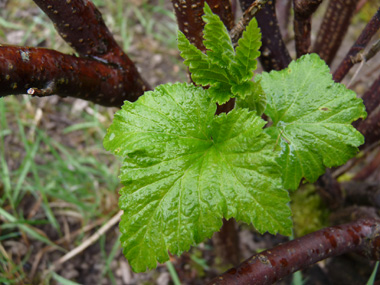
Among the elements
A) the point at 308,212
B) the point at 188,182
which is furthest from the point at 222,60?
the point at 308,212

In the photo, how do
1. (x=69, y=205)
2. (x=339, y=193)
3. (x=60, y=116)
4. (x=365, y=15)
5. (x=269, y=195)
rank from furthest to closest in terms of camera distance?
(x=365, y=15) < (x=60, y=116) < (x=69, y=205) < (x=339, y=193) < (x=269, y=195)

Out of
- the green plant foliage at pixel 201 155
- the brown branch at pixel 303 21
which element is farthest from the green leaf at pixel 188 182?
the brown branch at pixel 303 21

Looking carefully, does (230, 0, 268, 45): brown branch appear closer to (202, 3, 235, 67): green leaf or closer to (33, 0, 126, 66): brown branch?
(202, 3, 235, 67): green leaf

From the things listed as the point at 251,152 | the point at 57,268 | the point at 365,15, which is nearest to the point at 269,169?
the point at 251,152

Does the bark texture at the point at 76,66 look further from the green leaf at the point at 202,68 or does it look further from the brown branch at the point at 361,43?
the brown branch at the point at 361,43

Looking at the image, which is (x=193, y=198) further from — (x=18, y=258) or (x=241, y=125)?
(x=18, y=258)

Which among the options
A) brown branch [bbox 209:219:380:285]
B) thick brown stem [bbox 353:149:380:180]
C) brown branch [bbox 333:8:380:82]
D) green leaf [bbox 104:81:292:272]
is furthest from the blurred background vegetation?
green leaf [bbox 104:81:292:272]

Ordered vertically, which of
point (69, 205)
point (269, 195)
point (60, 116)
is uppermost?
point (60, 116)
